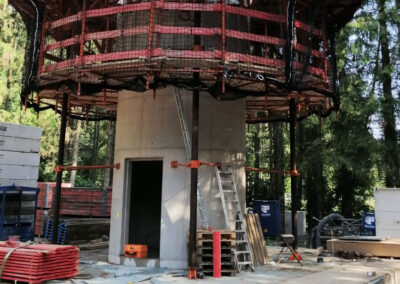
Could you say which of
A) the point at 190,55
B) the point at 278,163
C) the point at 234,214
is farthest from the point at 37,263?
the point at 278,163

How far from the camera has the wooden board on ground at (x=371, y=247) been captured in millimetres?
14639

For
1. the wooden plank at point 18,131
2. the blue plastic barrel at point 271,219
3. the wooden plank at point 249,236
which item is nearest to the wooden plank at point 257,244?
the wooden plank at point 249,236

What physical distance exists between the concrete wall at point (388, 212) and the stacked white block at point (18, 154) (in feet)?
50.6

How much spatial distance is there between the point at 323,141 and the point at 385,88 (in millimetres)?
4860

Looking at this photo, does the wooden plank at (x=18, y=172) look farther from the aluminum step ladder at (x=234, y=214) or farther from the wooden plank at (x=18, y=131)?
the aluminum step ladder at (x=234, y=214)

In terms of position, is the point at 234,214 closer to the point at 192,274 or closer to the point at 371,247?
the point at 192,274

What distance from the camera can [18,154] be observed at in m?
16.7

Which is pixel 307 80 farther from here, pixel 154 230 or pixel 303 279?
pixel 154 230

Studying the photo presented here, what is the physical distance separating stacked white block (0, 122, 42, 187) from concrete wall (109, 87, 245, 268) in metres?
5.63

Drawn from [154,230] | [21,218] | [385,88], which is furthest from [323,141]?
[21,218]

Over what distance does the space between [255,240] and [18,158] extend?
1042cm

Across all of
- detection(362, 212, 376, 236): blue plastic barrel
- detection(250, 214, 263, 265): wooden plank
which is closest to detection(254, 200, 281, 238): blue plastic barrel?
detection(362, 212, 376, 236): blue plastic barrel

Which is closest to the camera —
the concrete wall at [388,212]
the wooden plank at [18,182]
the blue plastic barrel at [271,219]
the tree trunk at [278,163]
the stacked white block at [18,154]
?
the wooden plank at [18,182]

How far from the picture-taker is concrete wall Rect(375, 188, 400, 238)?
59.5 ft
